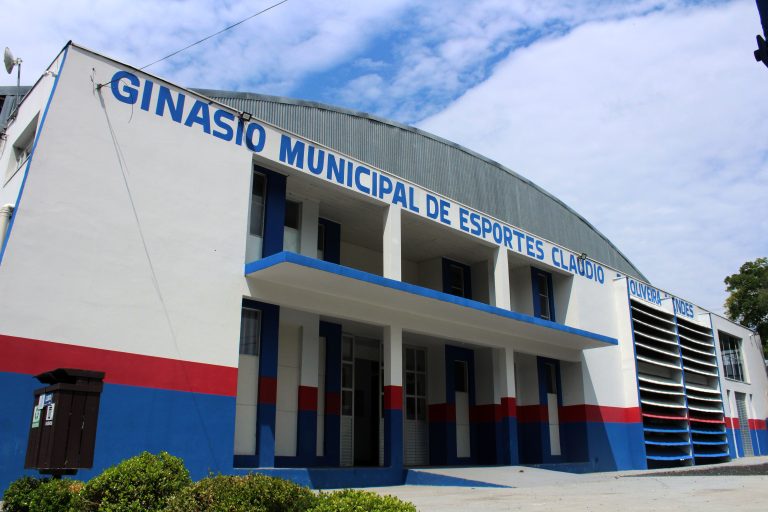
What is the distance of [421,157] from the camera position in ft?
79.6

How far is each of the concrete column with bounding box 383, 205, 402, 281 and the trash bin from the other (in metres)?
8.87

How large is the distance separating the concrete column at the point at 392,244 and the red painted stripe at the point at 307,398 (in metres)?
3.28

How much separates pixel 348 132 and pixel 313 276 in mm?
9855

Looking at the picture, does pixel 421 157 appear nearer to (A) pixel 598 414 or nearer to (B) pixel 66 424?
(A) pixel 598 414

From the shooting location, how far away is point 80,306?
425 inches

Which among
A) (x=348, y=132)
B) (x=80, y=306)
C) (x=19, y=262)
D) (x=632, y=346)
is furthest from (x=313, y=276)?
(x=632, y=346)

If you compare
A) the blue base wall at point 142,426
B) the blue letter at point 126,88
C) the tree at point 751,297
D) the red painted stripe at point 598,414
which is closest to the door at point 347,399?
the blue base wall at point 142,426

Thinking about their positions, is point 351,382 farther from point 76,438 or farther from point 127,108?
point 76,438

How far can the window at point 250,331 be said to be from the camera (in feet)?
46.0

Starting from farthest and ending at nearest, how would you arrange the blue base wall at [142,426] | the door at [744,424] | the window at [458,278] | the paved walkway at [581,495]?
the door at [744,424], the window at [458,278], the blue base wall at [142,426], the paved walkway at [581,495]

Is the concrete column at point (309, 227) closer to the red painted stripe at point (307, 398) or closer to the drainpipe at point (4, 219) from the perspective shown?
the red painted stripe at point (307, 398)

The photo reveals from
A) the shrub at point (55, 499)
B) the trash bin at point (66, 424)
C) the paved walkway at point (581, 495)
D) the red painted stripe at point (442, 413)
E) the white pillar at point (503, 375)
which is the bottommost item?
the paved walkway at point (581, 495)

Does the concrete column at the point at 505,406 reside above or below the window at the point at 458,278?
below

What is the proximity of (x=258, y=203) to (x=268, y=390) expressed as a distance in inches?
164
